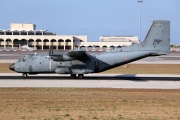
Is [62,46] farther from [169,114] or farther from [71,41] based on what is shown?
[169,114]

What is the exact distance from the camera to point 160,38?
37812 mm

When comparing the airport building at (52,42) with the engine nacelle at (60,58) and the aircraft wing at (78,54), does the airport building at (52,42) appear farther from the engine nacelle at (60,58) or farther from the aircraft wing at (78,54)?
the engine nacelle at (60,58)

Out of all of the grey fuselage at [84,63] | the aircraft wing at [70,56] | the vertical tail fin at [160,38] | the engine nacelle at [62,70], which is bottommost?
the engine nacelle at [62,70]

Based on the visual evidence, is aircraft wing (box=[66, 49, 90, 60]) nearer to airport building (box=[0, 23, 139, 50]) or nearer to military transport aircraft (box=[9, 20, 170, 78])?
military transport aircraft (box=[9, 20, 170, 78])

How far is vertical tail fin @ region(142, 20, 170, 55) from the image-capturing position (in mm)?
37656

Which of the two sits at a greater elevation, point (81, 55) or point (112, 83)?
point (81, 55)

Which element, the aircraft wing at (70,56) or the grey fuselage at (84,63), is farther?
the grey fuselage at (84,63)

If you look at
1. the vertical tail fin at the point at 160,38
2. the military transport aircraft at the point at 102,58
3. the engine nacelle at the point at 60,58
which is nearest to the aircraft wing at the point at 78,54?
the military transport aircraft at the point at 102,58

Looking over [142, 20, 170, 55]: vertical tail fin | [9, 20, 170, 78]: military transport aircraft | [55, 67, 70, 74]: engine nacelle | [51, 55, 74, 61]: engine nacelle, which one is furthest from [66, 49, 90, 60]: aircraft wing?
[142, 20, 170, 55]: vertical tail fin

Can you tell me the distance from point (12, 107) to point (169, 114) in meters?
8.41

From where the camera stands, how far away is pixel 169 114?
1905 cm

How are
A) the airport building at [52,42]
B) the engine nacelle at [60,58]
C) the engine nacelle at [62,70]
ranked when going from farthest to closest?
the airport building at [52,42] → the engine nacelle at [62,70] → the engine nacelle at [60,58]

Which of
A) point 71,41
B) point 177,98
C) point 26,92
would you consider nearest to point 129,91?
point 177,98

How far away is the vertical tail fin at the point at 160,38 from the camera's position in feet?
124
